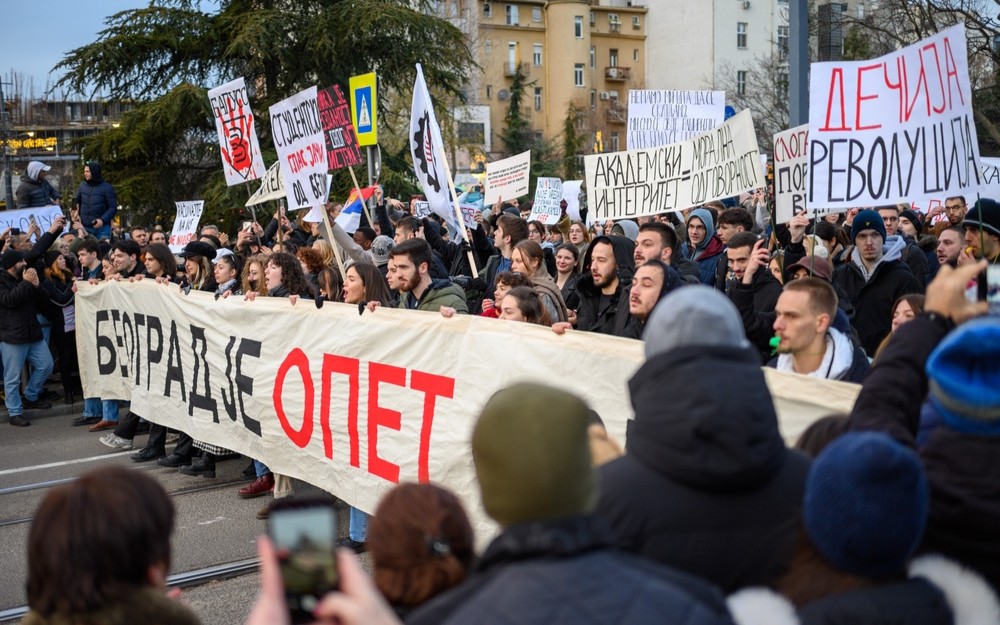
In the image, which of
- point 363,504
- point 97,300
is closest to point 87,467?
point 97,300

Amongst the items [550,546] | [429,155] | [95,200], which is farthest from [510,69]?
[550,546]

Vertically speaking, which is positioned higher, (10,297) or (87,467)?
(10,297)

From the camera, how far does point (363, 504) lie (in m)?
6.39

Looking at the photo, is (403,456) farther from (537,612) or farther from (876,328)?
(537,612)

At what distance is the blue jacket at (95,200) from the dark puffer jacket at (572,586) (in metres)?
15.4

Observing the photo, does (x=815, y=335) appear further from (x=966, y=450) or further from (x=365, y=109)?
(x=365, y=109)

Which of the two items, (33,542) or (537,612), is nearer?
(537,612)

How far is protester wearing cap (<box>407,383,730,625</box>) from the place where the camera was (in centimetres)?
177

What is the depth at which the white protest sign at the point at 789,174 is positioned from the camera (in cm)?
763

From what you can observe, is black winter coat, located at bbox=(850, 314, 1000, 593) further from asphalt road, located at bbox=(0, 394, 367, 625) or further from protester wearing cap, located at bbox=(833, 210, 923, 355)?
protester wearing cap, located at bbox=(833, 210, 923, 355)

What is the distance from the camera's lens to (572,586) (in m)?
1.78

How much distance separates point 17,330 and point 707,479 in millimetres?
10578

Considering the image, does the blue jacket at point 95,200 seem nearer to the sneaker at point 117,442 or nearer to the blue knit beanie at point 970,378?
the sneaker at point 117,442

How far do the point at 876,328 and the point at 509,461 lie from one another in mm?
6049
